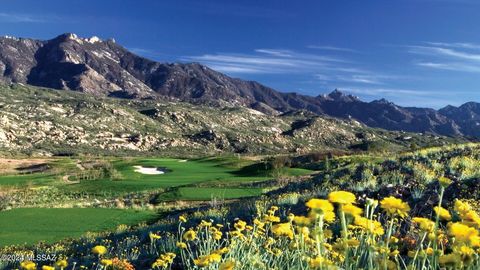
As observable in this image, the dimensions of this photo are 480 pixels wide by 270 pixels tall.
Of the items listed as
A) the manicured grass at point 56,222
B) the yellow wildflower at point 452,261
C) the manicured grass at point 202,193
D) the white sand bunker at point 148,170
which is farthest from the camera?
the white sand bunker at point 148,170

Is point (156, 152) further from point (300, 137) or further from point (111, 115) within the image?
point (300, 137)

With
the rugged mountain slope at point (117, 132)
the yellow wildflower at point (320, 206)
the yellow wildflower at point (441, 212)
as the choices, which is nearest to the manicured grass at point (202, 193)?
the yellow wildflower at point (441, 212)

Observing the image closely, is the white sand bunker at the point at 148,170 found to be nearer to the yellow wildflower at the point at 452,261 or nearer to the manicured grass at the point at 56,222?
the manicured grass at the point at 56,222

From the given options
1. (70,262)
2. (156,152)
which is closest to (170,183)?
(70,262)

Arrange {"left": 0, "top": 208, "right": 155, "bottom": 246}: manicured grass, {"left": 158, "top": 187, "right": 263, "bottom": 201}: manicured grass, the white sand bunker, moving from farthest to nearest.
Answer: the white sand bunker, {"left": 158, "top": 187, "right": 263, "bottom": 201}: manicured grass, {"left": 0, "top": 208, "right": 155, "bottom": 246}: manicured grass

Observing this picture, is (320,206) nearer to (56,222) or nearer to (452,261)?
(452,261)

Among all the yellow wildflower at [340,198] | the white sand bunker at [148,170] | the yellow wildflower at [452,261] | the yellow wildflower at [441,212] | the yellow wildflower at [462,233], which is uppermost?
the yellow wildflower at [340,198]

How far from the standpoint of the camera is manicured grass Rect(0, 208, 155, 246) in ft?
54.6

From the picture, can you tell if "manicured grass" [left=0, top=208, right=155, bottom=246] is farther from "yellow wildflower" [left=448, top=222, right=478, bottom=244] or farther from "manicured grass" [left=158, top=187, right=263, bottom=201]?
"yellow wildflower" [left=448, top=222, right=478, bottom=244]

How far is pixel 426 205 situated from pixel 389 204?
7.07 metres

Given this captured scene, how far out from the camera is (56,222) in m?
19.2

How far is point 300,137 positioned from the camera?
7564 inches

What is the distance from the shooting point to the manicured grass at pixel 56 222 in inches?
655

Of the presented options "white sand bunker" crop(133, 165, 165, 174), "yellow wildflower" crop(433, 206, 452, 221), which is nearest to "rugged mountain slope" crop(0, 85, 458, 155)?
"white sand bunker" crop(133, 165, 165, 174)
